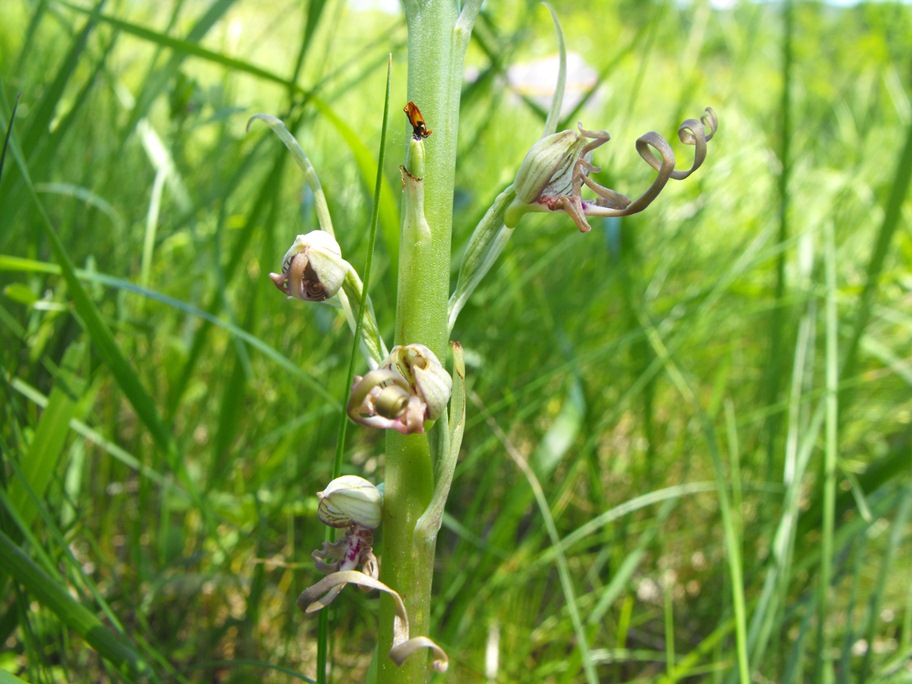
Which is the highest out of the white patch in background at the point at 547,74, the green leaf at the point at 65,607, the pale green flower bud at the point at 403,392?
the white patch in background at the point at 547,74

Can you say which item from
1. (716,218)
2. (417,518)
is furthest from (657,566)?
(716,218)

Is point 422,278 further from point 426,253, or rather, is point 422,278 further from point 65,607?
point 65,607

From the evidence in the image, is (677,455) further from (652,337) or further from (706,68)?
(706,68)

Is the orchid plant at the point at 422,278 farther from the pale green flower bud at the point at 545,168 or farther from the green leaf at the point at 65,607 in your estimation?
the green leaf at the point at 65,607

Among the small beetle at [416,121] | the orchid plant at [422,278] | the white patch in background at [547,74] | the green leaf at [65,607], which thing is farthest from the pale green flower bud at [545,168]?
the white patch in background at [547,74]

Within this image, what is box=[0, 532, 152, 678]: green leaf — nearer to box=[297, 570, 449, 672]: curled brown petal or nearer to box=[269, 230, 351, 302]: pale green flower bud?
box=[297, 570, 449, 672]: curled brown petal

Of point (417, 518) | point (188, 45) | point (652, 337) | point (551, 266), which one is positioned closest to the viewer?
point (417, 518)
